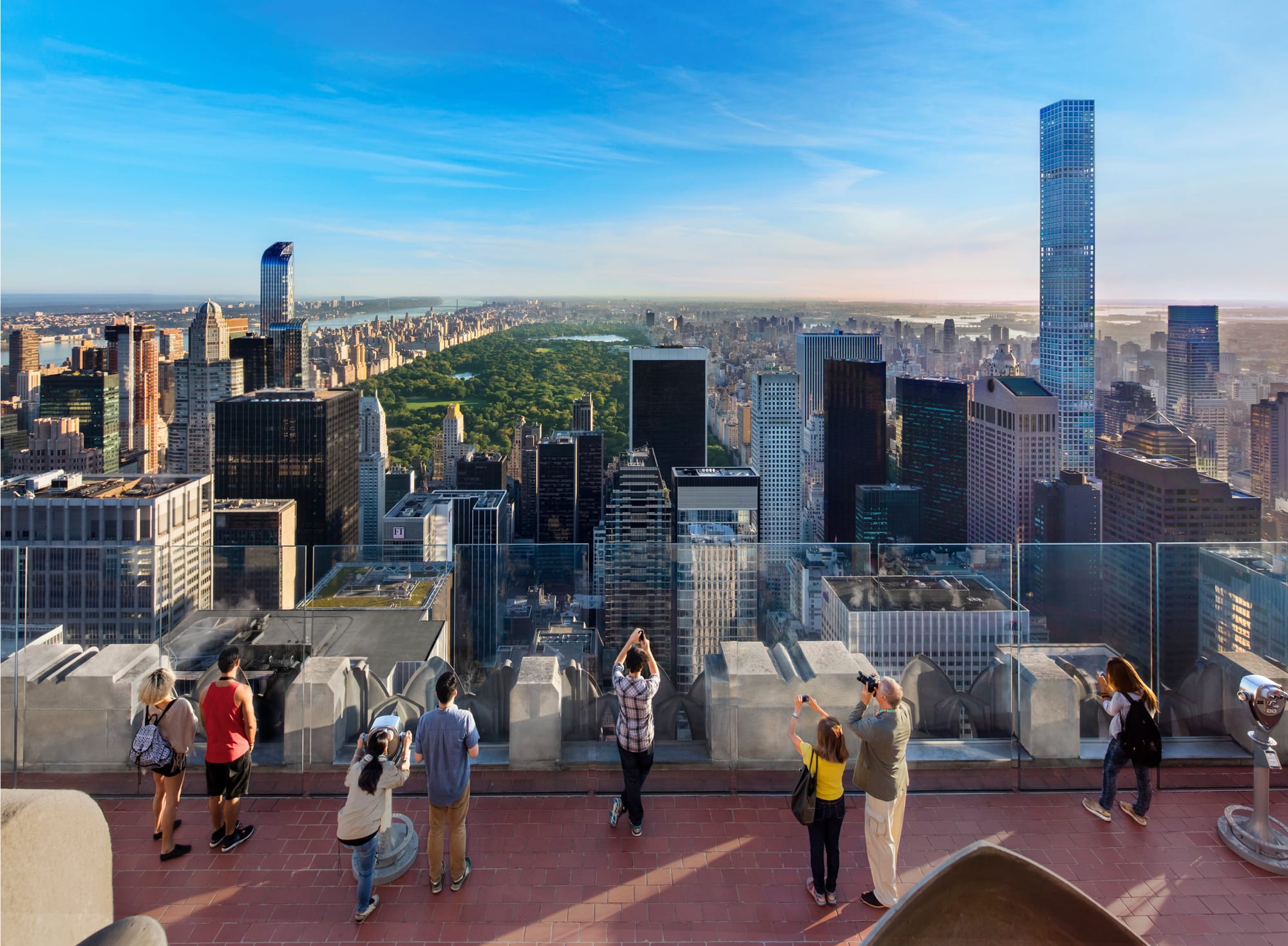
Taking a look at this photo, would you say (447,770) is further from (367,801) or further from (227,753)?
(227,753)

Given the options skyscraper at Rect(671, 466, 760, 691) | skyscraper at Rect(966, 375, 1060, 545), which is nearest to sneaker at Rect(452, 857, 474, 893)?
skyscraper at Rect(671, 466, 760, 691)

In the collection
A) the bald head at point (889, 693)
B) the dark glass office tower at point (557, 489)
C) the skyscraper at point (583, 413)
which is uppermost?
the skyscraper at point (583, 413)

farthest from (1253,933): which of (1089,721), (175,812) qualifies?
(175,812)

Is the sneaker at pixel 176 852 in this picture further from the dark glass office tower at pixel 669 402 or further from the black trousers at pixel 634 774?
the dark glass office tower at pixel 669 402

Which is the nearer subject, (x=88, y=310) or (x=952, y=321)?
(x=88, y=310)

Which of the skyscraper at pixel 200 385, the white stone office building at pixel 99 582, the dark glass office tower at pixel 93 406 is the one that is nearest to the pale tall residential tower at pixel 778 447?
the skyscraper at pixel 200 385

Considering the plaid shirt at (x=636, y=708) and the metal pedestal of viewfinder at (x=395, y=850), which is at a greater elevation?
the plaid shirt at (x=636, y=708)

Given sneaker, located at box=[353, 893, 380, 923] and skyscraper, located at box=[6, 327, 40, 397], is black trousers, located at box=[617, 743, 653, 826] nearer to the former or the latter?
sneaker, located at box=[353, 893, 380, 923]

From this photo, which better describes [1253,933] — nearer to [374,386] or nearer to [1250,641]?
[1250,641]
